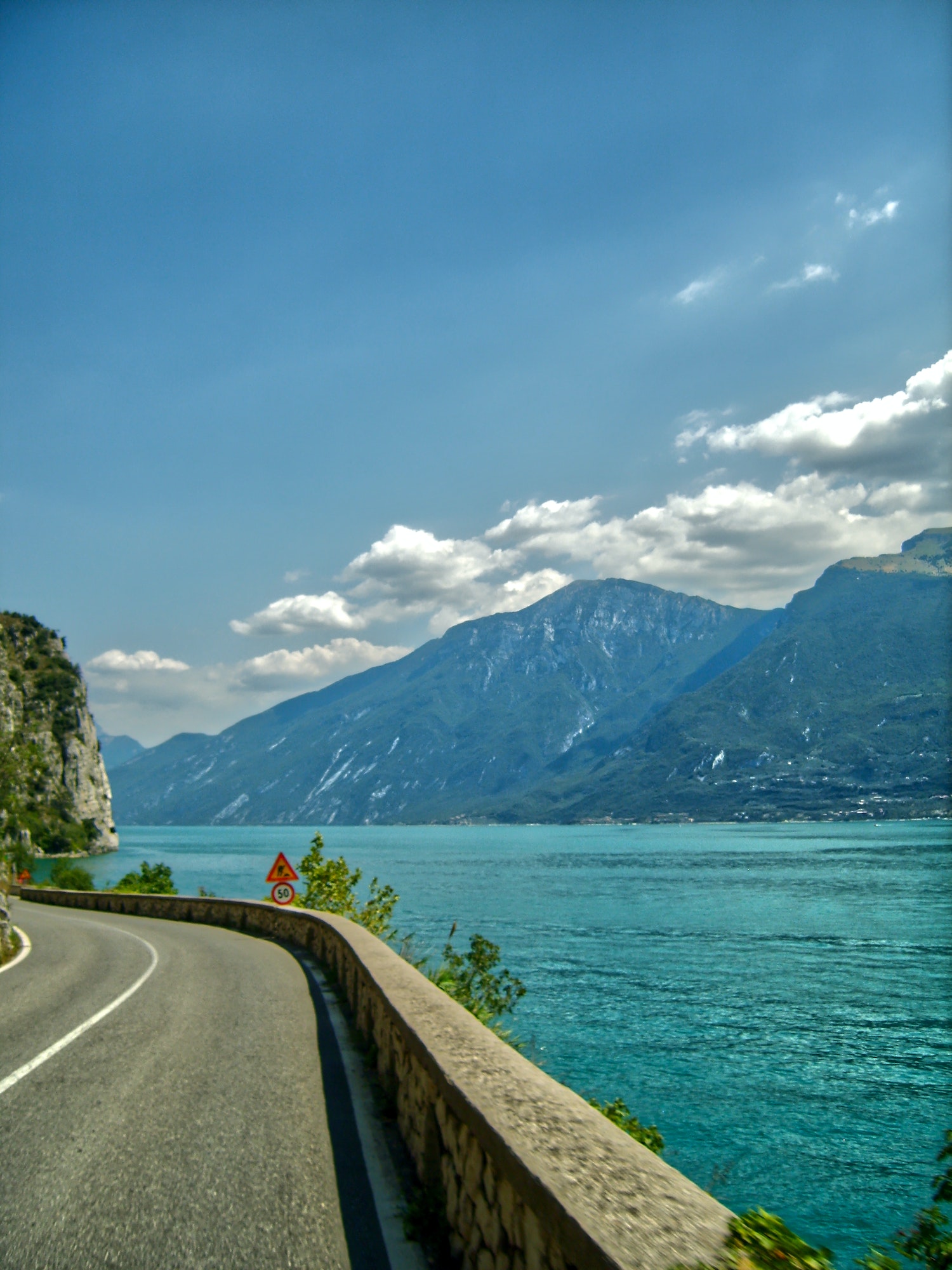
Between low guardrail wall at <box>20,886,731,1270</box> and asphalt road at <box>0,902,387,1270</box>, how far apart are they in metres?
0.54

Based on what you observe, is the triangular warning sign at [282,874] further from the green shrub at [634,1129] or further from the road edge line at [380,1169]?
the green shrub at [634,1129]

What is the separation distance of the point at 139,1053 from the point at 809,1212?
33.4 ft

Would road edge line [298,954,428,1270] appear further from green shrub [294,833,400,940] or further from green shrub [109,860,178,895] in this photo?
green shrub [109,860,178,895]

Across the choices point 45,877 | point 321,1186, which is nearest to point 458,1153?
point 321,1186

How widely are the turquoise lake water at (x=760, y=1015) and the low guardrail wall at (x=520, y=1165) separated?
843 cm

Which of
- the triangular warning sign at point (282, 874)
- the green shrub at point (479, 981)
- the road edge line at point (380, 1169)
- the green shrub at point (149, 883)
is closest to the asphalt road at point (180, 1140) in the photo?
the road edge line at point (380, 1169)

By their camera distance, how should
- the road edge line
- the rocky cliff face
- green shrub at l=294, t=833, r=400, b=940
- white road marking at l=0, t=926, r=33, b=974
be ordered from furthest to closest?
the rocky cliff face < green shrub at l=294, t=833, r=400, b=940 < white road marking at l=0, t=926, r=33, b=974 < the road edge line

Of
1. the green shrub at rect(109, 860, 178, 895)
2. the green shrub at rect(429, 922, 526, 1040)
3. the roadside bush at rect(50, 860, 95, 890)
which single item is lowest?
the roadside bush at rect(50, 860, 95, 890)

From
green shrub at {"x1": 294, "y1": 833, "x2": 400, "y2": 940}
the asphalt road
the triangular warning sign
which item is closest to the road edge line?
the asphalt road

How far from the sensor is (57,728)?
128m

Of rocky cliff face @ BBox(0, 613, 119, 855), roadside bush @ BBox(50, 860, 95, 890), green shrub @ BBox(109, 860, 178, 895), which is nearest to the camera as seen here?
green shrub @ BBox(109, 860, 178, 895)

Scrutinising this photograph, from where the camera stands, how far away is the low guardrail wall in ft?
9.65

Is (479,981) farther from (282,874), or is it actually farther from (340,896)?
(340,896)

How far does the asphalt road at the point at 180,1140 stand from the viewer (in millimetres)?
4512
